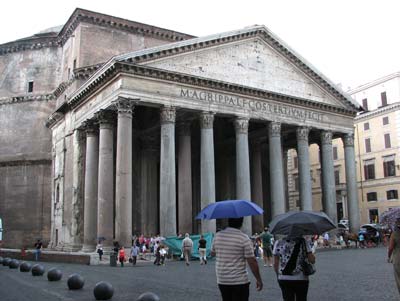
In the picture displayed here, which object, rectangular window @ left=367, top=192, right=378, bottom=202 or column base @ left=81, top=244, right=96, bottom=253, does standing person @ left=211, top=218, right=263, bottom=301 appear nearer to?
column base @ left=81, top=244, right=96, bottom=253

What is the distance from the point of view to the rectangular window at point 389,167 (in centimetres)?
3600

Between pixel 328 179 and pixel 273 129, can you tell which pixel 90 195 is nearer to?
pixel 273 129

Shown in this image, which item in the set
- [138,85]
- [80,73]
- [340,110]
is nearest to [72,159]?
[80,73]

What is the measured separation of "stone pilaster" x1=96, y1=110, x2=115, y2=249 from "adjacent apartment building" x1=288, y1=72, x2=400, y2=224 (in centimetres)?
2346

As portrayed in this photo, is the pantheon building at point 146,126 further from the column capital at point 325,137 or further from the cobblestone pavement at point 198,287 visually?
the cobblestone pavement at point 198,287

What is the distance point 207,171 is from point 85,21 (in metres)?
12.7

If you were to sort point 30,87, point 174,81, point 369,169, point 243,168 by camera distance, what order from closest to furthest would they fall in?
point 174,81 → point 243,168 → point 30,87 → point 369,169

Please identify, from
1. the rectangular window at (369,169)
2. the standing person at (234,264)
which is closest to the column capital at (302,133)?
the rectangular window at (369,169)

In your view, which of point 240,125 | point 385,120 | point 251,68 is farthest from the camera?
point 385,120

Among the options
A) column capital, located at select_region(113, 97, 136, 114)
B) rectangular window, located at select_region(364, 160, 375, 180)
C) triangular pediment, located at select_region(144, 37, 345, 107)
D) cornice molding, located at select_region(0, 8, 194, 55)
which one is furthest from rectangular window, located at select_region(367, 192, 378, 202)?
column capital, located at select_region(113, 97, 136, 114)

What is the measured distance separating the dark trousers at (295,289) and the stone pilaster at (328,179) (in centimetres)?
2208

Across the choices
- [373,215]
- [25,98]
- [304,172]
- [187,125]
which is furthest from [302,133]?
[25,98]

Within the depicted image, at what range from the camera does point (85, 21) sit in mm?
27891

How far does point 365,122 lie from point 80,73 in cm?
2397
